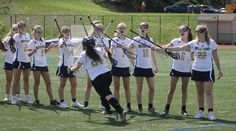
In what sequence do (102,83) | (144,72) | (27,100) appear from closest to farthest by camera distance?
(102,83) < (144,72) < (27,100)

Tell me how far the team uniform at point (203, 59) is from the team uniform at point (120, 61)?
1.82 meters

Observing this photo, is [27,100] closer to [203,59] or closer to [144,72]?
[144,72]

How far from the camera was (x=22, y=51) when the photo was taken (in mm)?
15422

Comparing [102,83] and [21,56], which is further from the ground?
[21,56]

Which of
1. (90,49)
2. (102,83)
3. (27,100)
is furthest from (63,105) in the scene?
(90,49)

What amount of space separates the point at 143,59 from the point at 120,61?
1.91 feet

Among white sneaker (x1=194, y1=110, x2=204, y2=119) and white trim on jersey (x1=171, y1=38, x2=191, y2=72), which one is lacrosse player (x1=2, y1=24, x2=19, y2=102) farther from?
white sneaker (x1=194, y1=110, x2=204, y2=119)

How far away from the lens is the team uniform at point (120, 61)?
45.3 feet

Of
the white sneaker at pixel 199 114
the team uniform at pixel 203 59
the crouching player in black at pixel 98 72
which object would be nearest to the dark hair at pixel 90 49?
the crouching player in black at pixel 98 72

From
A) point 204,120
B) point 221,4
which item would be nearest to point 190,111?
point 204,120

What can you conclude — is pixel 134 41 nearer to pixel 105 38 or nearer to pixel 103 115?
pixel 105 38

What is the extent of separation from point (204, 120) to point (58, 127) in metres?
3.27

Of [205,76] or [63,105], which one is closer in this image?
[205,76]

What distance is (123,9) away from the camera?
3314 inches
